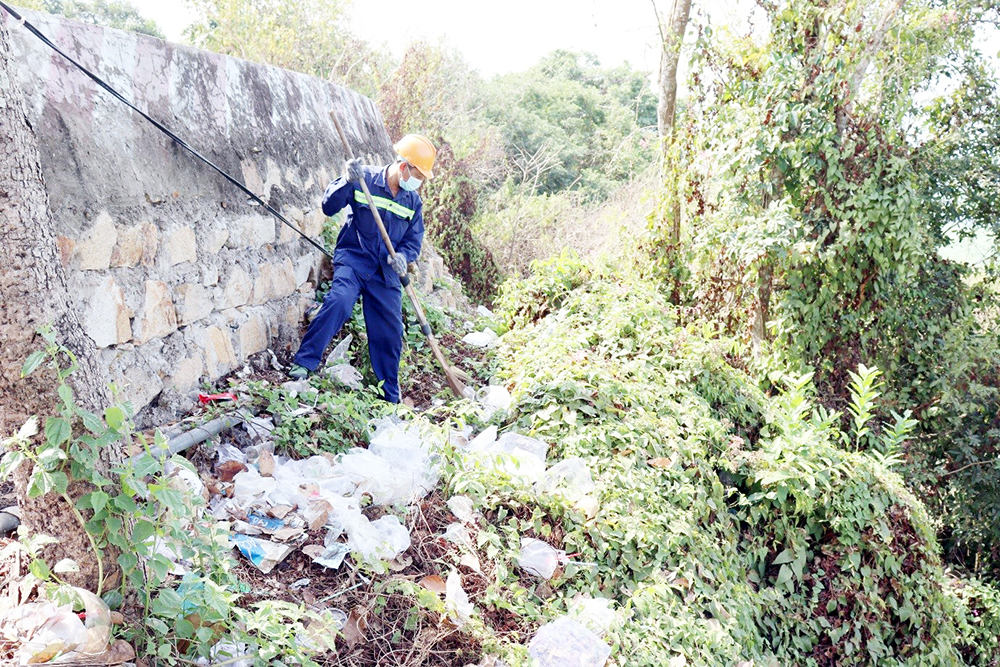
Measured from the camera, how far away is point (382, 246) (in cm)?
529

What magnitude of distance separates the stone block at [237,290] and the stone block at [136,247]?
694 millimetres

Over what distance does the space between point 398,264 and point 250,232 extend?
3.13 ft

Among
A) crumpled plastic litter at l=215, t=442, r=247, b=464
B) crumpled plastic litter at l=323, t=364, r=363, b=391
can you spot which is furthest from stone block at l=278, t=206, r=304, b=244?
crumpled plastic litter at l=215, t=442, r=247, b=464

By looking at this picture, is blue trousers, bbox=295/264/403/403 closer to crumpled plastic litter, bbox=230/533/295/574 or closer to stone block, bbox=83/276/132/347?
stone block, bbox=83/276/132/347

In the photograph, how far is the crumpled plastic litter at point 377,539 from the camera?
319 cm

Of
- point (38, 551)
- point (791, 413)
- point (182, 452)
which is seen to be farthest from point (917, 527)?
point (38, 551)

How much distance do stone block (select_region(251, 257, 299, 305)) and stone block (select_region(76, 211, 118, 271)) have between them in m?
1.38

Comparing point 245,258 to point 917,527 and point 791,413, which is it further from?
point 917,527

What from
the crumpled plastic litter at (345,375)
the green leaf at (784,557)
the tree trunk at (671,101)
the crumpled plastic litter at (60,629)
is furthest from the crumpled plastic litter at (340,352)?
the tree trunk at (671,101)

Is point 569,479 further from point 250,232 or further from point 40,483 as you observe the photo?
point 40,483

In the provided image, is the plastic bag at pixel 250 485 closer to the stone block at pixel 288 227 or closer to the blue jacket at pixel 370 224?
the blue jacket at pixel 370 224

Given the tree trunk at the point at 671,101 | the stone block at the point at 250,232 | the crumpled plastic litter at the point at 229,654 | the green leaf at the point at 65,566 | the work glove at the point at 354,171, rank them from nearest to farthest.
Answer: the green leaf at the point at 65,566
the crumpled plastic litter at the point at 229,654
the stone block at the point at 250,232
the work glove at the point at 354,171
the tree trunk at the point at 671,101

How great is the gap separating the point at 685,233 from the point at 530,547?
4902mm

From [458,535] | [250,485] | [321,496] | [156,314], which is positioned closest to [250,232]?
[156,314]
